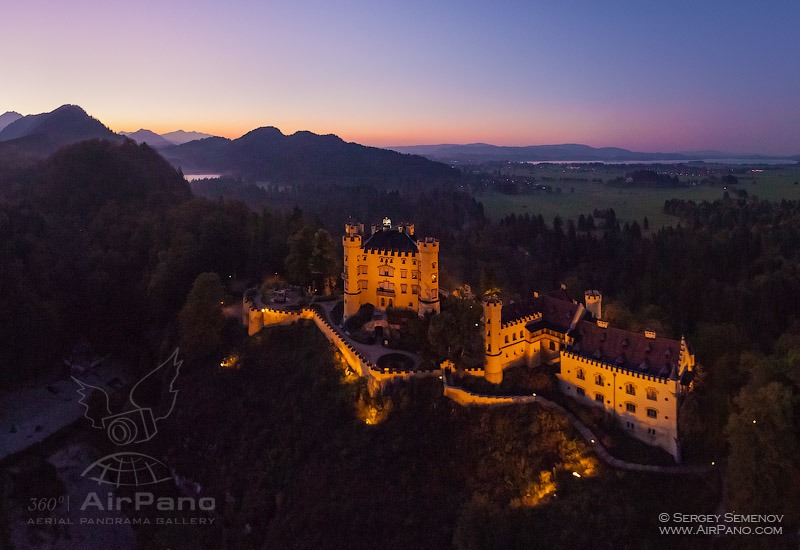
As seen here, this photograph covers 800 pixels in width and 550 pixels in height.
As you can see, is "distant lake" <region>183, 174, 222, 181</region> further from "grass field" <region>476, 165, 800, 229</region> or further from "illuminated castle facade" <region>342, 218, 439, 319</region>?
"illuminated castle facade" <region>342, 218, 439, 319</region>

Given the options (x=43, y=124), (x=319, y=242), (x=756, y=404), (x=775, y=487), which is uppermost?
(x=43, y=124)

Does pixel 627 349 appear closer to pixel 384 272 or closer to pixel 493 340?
pixel 493 340

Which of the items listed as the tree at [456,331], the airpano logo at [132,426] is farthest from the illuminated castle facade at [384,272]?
the airpano logo at [132,426]

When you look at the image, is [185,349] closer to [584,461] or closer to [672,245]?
[584,461]

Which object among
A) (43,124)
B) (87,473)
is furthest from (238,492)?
(43,124)

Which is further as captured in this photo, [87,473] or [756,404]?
[87,473]

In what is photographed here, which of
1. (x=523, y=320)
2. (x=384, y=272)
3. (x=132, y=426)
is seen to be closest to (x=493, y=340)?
(x=523, y=320)
